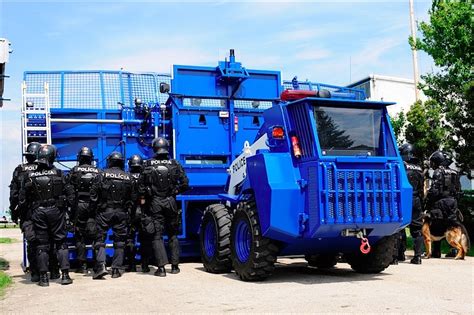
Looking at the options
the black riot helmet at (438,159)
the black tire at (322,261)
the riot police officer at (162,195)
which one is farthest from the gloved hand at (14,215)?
the black riot helmet at (438,159)

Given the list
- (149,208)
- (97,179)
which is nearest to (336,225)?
(149,208)

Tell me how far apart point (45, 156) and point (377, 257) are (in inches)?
220

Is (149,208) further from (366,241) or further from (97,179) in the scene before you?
(366,241)

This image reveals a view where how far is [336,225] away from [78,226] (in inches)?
194

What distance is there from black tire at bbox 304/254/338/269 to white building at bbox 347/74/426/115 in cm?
1700

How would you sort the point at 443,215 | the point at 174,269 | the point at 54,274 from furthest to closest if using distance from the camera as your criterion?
the point at 443,215, the point at 174,269, the point at 54,274

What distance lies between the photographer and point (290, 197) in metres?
8.14

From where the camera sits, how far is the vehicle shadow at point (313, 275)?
8641mm

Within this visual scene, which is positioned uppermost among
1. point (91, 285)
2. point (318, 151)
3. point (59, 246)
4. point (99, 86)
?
point (99, 86)

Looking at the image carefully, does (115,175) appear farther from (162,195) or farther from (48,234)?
(48,234)

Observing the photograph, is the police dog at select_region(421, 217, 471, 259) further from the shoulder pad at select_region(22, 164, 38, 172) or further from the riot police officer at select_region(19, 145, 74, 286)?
the shoulder pad at select_region(22, 164, 38, 172)

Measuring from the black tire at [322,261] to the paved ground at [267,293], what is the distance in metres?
0.33

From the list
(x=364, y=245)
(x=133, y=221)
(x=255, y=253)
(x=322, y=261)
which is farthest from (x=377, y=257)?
(x=133, y=221)

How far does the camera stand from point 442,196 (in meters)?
12.0
